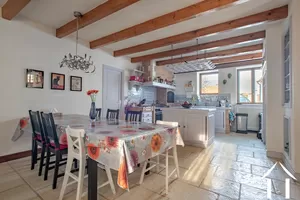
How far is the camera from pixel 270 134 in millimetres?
3234

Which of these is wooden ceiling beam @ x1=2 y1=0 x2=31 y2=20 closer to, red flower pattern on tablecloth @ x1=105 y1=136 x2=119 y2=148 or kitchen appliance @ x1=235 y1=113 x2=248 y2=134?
red flower pattern on tablecloth @ x1=105 y1=136 x2=119 y2=148

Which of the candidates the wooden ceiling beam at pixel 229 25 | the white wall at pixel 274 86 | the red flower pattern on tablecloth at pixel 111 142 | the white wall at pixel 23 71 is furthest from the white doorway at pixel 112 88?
the white wall at pixel 274 86

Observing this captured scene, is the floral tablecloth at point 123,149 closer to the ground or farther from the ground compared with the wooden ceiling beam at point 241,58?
closer to the ground

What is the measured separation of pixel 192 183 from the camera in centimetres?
214

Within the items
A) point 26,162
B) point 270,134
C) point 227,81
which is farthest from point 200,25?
point 26,162

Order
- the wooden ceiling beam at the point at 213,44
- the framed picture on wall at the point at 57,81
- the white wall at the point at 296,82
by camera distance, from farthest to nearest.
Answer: the wooden ceiling beam at the point at 213,44 → the framed picture on wall at the point at 57,81 → the white wall at the point at 296,82

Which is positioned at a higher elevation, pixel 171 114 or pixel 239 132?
pixel 171 114

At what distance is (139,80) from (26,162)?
375 centimetres

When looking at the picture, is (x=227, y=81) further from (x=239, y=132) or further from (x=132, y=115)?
(x=132, y=115)

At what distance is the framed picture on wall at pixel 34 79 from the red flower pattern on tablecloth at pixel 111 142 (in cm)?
268

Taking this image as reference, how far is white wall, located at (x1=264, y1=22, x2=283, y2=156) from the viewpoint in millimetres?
3154

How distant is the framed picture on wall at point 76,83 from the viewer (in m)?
3.87

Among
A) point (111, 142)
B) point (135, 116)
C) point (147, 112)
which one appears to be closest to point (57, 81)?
point (135, 116)

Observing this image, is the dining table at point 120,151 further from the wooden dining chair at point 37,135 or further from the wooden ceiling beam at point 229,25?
the wooden ceiling beam at point 229,25
